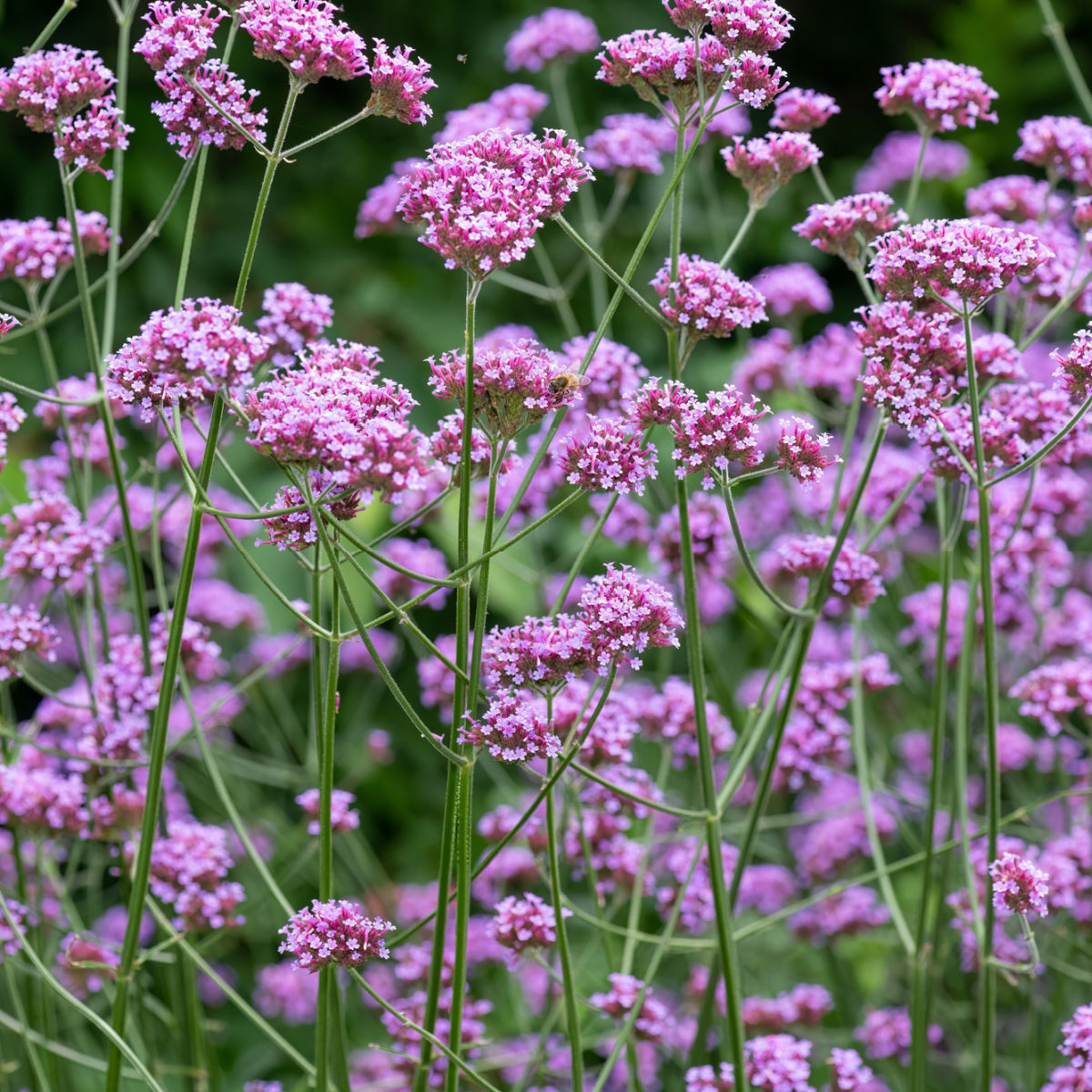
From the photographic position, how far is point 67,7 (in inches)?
57.5

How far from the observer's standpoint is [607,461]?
51.9 inches

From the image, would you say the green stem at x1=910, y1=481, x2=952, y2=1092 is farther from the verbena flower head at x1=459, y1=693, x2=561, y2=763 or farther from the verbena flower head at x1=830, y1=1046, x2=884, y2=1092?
the verbena flower head at x1=459, y1=693, x2=561, y2=763

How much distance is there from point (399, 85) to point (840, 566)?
0.83m

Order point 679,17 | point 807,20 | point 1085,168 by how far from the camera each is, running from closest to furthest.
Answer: point 679,17 < point 1085,168 < point 807,20

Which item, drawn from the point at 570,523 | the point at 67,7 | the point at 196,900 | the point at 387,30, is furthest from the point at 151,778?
the point at 387,30

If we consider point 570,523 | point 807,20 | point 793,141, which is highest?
point 807,20

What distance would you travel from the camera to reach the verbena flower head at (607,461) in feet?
4.30

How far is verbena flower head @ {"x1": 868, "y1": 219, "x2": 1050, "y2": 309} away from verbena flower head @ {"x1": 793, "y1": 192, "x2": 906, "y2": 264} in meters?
0.20

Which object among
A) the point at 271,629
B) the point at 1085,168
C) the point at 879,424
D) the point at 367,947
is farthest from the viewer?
the point at 271,629

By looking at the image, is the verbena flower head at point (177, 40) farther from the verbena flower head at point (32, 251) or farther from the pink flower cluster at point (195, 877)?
the pink flower cluster at point (195, 877)

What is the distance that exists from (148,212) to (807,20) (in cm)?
227

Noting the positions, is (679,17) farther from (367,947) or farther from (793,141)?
(367,947)

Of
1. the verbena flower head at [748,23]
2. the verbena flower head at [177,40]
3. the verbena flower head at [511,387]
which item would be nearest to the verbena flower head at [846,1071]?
the verbena flower head at [511,387]

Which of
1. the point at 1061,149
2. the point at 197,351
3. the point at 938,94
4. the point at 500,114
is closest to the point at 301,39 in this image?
the point at 197,351
